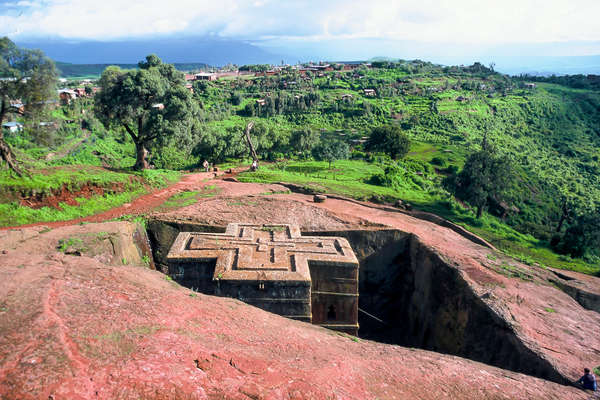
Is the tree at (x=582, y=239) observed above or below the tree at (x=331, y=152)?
below

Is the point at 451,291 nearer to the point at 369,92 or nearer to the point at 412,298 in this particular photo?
the point at 412,298

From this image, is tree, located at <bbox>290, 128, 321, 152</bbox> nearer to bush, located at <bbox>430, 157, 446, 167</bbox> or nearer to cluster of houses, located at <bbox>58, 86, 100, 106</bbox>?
bush, located at <bbox>430, 157, 446, 167</bbox>

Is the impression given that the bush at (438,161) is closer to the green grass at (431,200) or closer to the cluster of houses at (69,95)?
the green grass at (431,200)

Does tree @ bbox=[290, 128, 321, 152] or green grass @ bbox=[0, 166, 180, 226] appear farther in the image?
tree @ bbox=[290, 128, 321, 152]

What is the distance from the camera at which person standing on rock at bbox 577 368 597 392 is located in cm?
927

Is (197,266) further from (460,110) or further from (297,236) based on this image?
(460,110)

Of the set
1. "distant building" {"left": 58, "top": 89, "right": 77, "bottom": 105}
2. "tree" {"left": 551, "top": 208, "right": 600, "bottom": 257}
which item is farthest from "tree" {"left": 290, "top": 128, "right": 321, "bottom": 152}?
"distant building" {"left": 58, "top": 89, "right": 77, "bottom": 105}

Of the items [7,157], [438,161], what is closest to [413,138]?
[438,161]

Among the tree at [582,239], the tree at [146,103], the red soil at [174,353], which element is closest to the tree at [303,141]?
the tree at [146,103]

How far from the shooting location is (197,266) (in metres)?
13.3

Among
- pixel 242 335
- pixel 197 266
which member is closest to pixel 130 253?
pixel 197 266

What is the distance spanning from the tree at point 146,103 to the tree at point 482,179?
2309 centimetres

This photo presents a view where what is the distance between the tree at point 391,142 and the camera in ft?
169

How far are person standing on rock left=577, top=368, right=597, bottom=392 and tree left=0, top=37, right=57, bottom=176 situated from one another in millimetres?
23839
